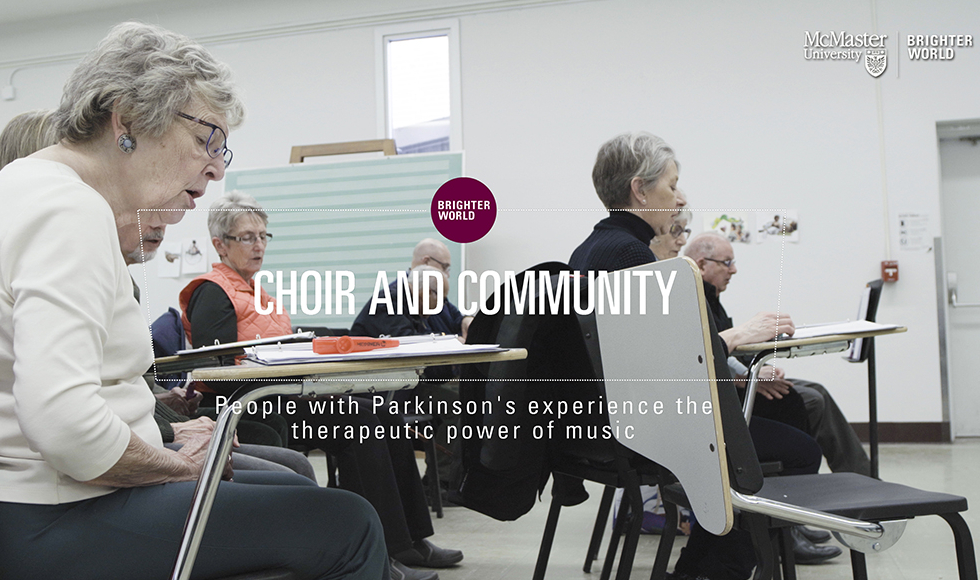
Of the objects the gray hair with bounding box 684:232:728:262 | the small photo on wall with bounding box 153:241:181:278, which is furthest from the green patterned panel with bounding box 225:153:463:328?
the gray hair with bounding box 684:232:728:262

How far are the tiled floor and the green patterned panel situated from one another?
2.08m

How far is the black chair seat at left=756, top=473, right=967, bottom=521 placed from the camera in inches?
Answer: 45.1

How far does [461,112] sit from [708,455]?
438cm

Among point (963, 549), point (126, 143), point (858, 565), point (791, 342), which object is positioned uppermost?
point (126, 143)

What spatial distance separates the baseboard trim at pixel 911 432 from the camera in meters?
4.55

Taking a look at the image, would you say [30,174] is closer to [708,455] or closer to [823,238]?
[708,455]

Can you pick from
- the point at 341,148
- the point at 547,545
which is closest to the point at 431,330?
the point at 547,545

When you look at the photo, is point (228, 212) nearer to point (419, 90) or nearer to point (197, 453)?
point (197, 453)

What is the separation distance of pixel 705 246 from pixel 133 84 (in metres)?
2.21

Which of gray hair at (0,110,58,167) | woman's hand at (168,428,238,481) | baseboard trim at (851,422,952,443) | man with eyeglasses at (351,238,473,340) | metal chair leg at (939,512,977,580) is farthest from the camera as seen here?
baseboard trim at (851,422,952,443)

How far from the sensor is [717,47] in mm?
4859

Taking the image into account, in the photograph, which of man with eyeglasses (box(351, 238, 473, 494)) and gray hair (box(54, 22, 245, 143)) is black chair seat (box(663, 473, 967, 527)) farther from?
man with eyeglasses (box(351, 238, 473, 494))

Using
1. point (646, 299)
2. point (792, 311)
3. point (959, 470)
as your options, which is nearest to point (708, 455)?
point (646, 299)

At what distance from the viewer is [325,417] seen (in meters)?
1.91
